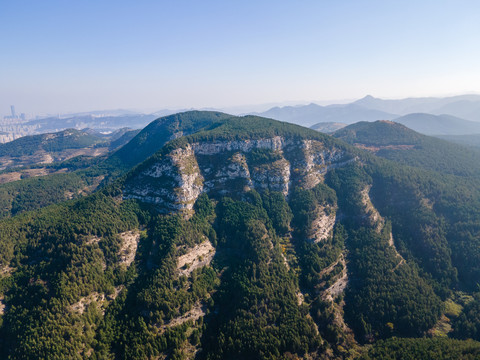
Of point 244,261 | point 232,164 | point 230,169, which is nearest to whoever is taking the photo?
point 244,261

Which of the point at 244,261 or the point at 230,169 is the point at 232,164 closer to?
the point at 230,169

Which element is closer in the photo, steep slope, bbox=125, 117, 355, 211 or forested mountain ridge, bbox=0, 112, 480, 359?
forested mountain ridge, bbox=0, 112, 480, 359

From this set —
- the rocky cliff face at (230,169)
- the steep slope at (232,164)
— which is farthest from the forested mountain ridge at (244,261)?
the steep slope at (232,164)

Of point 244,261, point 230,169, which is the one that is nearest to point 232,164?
point 230,169

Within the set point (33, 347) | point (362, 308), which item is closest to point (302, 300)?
point (362, 308)

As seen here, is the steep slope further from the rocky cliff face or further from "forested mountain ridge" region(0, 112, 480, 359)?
"forested mountain ridge" region(0, 112, 480, 359)

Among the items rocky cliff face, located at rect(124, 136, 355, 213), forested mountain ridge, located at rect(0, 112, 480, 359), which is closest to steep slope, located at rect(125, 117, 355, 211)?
rocky cliff face, located at rect(124, 136, 355, 213)

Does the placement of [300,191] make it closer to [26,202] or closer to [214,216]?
[214,216]
